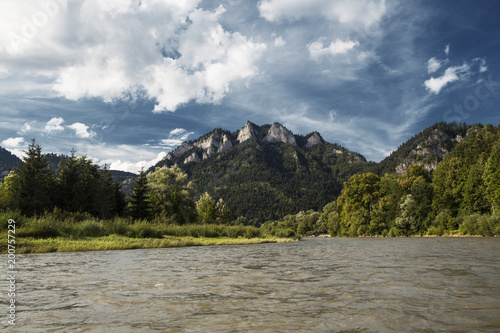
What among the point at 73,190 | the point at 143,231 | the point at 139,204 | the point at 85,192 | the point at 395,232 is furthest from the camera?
the point at 395,232

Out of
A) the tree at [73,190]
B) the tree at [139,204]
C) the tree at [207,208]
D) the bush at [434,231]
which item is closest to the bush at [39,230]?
the tree at [73,190]

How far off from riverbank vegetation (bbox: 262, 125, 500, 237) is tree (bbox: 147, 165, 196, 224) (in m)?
53.0

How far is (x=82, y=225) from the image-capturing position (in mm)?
30359

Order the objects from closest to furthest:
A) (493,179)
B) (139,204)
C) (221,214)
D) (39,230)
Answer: (39,230), (139,204), (493,179), (221,214)

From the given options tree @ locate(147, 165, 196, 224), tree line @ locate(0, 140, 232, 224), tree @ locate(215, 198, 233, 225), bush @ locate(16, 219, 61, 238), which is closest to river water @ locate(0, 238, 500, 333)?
bush @ locate(16, 219, 61, 238)

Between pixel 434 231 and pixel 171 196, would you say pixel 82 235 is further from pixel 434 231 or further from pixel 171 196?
pixel 434 231

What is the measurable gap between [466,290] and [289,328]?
5756 mm

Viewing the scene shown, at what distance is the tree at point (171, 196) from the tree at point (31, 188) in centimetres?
1848

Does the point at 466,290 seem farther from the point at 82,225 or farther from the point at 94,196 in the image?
the point at 94,196

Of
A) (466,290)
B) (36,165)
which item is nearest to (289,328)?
(466,290)

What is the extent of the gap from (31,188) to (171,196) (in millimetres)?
24447

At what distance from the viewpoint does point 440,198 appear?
239 feet

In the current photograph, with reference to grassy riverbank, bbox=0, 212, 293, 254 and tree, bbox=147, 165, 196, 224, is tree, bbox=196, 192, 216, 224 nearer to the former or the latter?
tree, bbox=147, 165, 196, 224

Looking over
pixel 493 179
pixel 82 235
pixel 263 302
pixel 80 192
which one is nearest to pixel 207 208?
pixel 80 192
